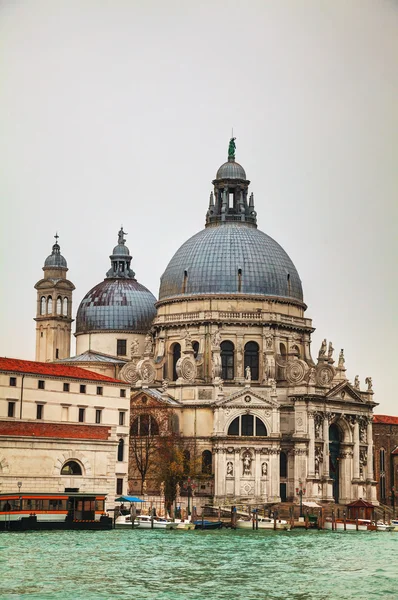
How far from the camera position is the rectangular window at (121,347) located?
110438 mm

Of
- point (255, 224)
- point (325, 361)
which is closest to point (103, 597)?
point (325, 361)

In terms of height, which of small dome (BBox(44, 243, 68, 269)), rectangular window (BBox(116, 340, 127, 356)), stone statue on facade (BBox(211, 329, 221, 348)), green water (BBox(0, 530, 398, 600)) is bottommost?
green water (BBox(0, 530, 398, 600))

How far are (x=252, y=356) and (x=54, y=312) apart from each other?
53.8ft

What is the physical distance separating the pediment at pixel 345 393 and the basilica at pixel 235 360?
0.32 ft

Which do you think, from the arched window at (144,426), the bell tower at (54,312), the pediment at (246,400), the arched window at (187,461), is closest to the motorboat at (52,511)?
the arched window at (187,461)

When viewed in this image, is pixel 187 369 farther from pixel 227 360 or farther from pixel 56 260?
pixel 56 260

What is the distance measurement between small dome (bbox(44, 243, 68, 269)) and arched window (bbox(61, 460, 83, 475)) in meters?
35.4

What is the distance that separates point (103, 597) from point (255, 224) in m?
63.4

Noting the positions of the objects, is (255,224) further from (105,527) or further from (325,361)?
(105,527)

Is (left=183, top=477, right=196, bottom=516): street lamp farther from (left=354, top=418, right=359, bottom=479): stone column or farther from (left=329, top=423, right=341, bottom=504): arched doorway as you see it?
(left=354, top=418, right=359, bottom=479): stone column

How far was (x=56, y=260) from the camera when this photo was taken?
11000 cm

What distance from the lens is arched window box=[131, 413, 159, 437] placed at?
95.2 m

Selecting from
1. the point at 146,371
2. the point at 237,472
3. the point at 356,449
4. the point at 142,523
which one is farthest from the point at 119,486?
the point at 356,449

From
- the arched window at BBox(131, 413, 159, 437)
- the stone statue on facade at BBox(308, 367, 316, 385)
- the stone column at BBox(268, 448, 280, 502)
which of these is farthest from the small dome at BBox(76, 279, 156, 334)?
the stone column at BBox(268, 448, 280, 502)
